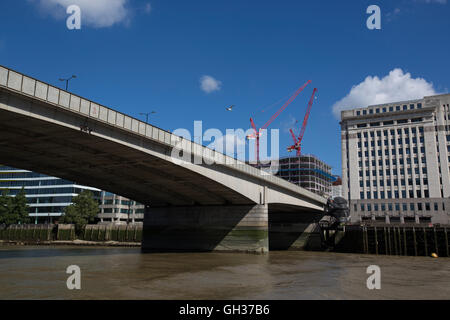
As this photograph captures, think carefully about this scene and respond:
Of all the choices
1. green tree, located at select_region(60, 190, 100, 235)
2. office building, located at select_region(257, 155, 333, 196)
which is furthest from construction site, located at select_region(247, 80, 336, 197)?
green tree, located at select_region(60, 190, 100, 235)

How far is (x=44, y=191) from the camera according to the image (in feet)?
382

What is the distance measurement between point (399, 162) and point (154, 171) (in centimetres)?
8383

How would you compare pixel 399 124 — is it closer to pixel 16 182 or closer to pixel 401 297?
pixel 401 297

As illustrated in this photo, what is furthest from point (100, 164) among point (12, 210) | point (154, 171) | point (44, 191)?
point (44, 191)

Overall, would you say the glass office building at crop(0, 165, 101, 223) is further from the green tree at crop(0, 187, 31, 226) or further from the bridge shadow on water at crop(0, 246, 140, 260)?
the bridge shadow on water at crop(0, 246, 140, 260)

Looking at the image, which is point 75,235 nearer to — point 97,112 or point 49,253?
point 49,253

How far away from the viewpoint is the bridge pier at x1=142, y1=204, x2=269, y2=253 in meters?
46.6

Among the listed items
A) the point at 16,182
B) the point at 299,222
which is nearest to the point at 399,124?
the point at 299,222

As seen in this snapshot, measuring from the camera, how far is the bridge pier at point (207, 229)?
46594mm

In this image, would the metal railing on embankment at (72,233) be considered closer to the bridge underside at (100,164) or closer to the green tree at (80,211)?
the green tree at (80,211)

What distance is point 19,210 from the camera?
92938mm

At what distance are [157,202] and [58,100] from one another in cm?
3216

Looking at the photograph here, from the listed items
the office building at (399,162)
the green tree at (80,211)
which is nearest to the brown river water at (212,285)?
the green tree at (80,211)

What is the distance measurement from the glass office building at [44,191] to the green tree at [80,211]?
65.4 ft
